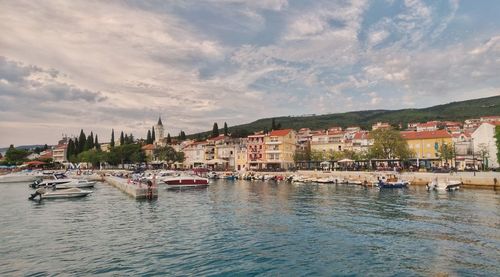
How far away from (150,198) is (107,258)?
26601 millimetres

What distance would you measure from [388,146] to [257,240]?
69.4 meters

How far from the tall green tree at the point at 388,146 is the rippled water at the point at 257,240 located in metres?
49.0

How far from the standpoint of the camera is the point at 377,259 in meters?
17.2

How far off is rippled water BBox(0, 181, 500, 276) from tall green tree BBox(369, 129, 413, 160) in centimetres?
4896

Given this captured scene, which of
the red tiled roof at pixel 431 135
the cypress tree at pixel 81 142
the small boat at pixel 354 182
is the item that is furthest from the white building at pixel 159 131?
the small boat at pixel 354 182

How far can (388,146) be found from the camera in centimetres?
8338

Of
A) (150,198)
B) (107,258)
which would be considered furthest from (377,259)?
(150,198)

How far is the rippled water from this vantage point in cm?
1627

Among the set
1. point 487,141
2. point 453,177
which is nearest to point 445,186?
point 453,177

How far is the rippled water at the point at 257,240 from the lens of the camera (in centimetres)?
1627

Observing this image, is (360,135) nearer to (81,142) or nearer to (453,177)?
(453,177)

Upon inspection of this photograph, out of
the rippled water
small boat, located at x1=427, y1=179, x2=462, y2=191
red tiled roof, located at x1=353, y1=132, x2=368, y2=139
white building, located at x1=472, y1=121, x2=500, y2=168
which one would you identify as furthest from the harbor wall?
red tiled roof, located at x1=353, y1=132, x2=368, y2=139

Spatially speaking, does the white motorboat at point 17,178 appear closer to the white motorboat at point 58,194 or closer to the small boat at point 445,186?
the white motorboat at point 58,194

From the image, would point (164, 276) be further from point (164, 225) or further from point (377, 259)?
point (164, 225)
